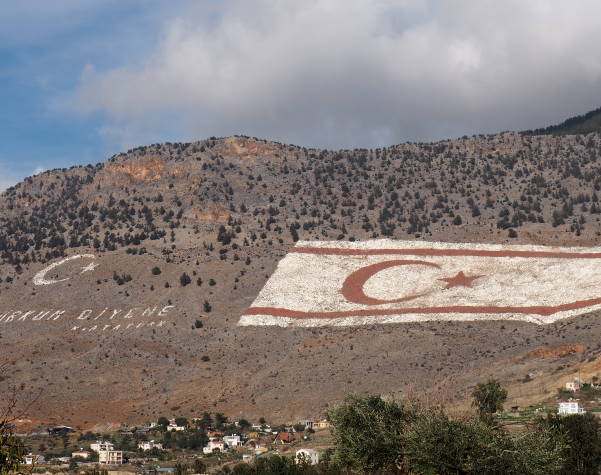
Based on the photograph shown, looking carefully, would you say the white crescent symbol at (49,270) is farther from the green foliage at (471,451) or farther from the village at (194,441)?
the green foliage at (471,451)

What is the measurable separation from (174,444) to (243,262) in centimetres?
5347

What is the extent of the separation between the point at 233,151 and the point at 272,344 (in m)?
78.9

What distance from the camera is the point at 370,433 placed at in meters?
37.1

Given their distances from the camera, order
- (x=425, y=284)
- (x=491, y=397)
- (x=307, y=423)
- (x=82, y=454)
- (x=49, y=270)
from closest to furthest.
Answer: (x=491, y=397) → (x=82, y=454) → (x=307, y=423) → (x=425, y=284) → (x=49, y=270)

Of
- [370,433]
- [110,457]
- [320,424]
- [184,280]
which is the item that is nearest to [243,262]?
[184,280]

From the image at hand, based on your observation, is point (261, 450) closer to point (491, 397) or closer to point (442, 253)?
point (491, 397)

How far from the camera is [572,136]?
6870 inches

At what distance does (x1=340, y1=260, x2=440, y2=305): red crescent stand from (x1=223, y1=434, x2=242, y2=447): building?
38306 millimetres

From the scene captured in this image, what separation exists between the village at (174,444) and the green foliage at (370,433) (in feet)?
67.3

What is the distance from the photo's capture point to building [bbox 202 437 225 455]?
7244 centimetres

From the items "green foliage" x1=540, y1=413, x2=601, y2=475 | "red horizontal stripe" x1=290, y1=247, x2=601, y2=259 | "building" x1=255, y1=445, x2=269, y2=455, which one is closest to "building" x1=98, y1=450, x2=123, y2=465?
"building" x1=255, y1=445, x2=269, y2=455

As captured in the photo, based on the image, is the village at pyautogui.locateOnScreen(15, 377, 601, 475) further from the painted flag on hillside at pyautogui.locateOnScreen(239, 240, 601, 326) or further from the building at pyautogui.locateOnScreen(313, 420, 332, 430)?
the painted flag on hillside at pyautogui.locateOnScreen(239, 240, 601, 326)

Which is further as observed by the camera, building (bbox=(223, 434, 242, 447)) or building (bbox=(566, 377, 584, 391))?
building (bbox=(566, 377, 584, 391))

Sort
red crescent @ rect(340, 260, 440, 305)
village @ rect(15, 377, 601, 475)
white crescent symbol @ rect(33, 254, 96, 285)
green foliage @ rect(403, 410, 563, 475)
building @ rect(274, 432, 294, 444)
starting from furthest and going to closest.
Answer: white crescent symbol @ rect(33, 254, 96, 285) → red crescent @ rect(340, 260, 440, 305) → building @ rect(274, 432, 294, 444) → village @ rect(15, 377, 601, 475) → green foliage @ rect(403, 410, 563, 475)
